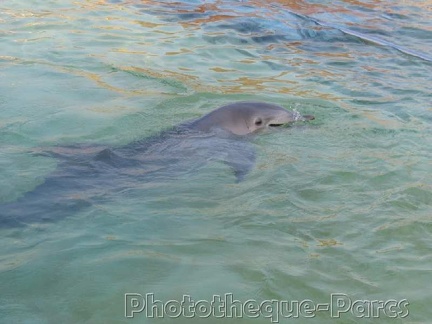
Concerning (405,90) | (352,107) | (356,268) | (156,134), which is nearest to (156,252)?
(356,268)

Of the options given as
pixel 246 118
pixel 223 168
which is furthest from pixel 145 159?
pixel 246 118

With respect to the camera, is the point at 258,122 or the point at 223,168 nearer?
the point at 223,168

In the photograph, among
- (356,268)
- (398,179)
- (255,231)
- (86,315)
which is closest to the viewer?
(86,315)

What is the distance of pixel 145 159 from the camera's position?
5.56 metres

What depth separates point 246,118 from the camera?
6.47 meters

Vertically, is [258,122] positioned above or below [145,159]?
above

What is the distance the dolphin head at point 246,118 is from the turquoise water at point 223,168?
151 millimetres

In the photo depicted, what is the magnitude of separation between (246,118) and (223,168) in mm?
984

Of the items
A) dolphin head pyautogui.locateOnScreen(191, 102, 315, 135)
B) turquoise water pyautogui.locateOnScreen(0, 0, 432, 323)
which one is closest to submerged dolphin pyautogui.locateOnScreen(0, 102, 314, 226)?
dolphin head pyautogui.locateOnScreen(191, 102, 315, 135)

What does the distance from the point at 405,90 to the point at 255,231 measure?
4477 millimetres

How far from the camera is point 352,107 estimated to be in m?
7.50

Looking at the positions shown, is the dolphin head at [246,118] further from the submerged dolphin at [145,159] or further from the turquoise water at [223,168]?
the turquoise water at [223,168]

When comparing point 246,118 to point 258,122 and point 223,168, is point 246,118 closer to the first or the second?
point 258,122

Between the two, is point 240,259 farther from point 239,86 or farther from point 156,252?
point 239,86
